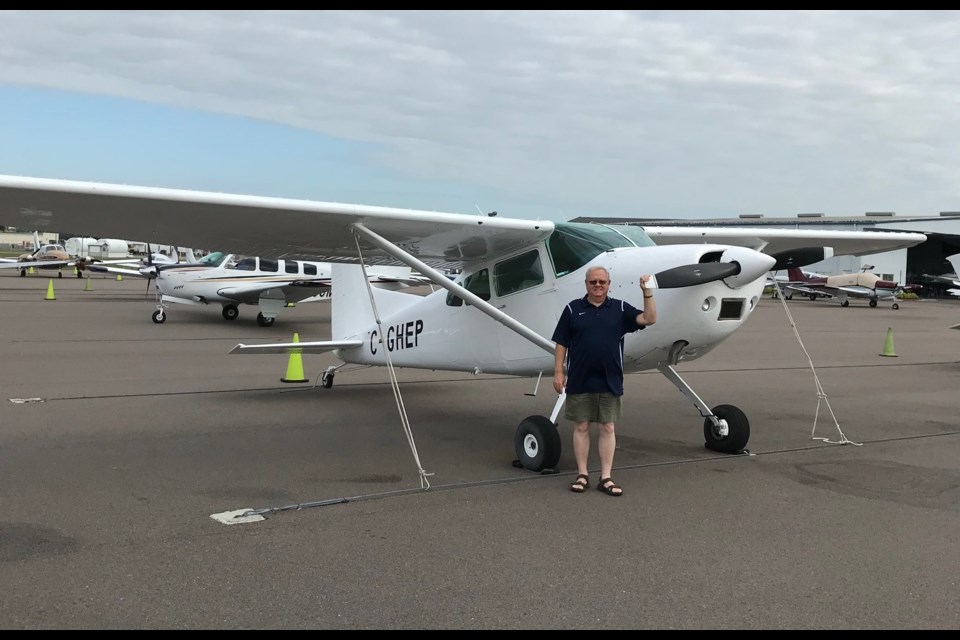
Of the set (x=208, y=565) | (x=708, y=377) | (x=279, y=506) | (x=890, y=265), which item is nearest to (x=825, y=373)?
(x=708, y=377)

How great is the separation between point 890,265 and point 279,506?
6575 cm

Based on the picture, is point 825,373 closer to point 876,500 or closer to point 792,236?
point 792,236

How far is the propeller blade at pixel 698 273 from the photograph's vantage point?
6059mm

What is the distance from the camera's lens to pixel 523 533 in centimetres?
512

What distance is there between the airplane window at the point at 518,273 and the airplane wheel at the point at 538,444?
1.54 m

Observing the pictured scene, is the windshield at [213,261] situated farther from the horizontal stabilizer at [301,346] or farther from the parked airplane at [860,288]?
the parked airplane at [860,288]

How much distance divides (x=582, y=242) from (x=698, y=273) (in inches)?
61.8

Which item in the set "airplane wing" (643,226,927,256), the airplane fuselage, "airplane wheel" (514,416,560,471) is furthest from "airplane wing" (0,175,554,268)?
"airplane wing" (643,226,927,256)

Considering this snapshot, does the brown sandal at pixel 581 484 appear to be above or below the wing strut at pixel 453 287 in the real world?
below

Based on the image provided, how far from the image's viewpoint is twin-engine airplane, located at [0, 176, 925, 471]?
6.33m

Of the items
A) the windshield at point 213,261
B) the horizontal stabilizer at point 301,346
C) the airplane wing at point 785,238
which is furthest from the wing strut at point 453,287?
the windshield at point 213,261

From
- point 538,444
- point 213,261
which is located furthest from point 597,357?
point 213,261

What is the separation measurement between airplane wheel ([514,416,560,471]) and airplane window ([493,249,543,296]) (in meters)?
1.54

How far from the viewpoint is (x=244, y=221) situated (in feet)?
23.2
